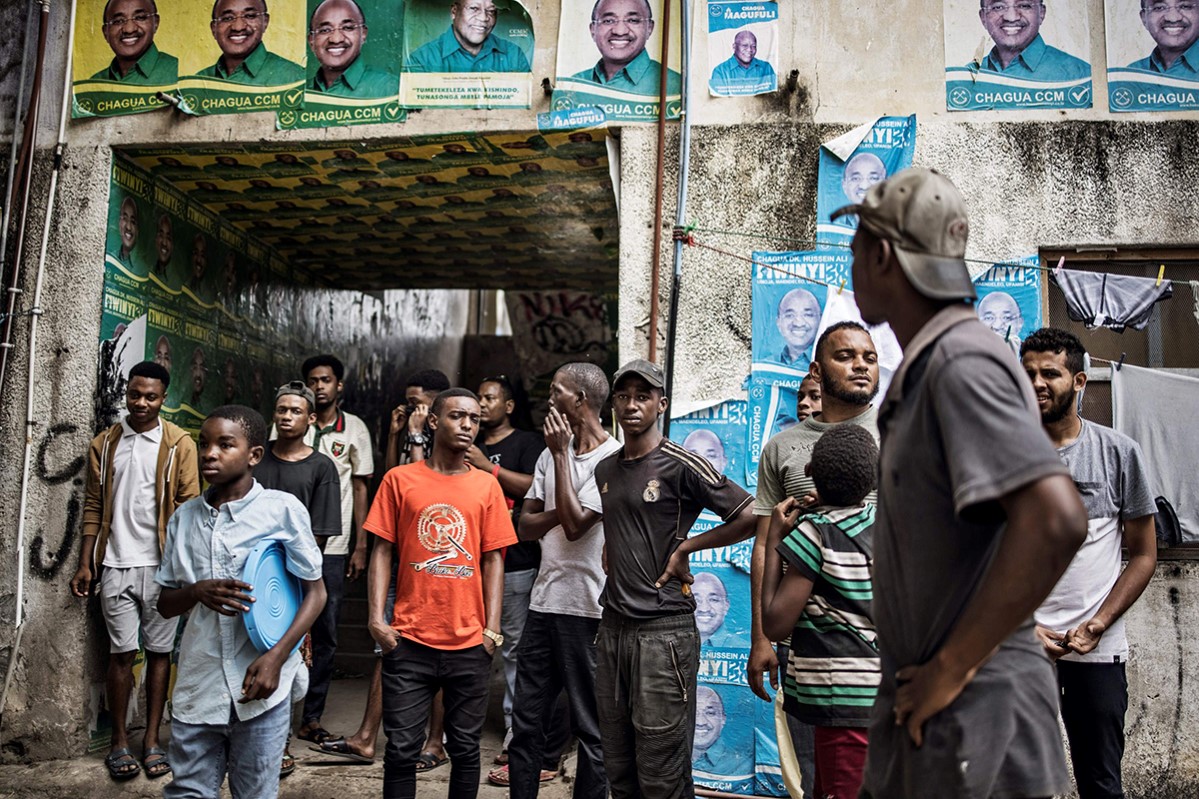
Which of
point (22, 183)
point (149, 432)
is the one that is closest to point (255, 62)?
point (22, 183)

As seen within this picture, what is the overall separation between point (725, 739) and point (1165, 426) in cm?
261

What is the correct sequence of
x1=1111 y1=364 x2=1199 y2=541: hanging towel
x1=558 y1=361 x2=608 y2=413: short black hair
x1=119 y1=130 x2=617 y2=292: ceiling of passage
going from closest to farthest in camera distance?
x1=558 y1=361 x2=608 y2=413: short black hair → x1=1111 y1=364 x2=1199 y2=541: hanging towel → x1=119 y1=130 x2=617 y2=292: ceiling of passage

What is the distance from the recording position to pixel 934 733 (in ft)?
5.17

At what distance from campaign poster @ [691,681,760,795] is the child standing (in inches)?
83.9

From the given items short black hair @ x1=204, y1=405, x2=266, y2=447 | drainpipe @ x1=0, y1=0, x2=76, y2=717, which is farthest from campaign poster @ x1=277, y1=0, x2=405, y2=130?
short black hair @ x1=204, y1=405, x2=266, y2=447

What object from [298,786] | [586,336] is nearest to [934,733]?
[298,786]

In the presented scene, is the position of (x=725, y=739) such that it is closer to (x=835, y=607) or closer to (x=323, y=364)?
(x=835, y=607)

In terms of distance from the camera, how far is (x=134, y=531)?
17.2 ft

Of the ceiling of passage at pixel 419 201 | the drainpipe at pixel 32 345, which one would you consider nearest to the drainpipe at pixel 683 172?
the ceiling of passage at pixel 419 201

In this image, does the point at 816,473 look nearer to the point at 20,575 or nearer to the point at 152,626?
the point at 152,626

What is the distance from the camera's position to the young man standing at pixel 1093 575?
331cm

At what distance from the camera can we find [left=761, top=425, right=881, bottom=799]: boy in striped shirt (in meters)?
2.64

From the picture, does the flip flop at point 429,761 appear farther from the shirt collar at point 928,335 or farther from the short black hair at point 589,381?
the shirt collar at point 928,335

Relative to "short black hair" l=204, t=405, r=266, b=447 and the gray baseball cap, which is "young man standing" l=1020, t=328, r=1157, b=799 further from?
"short black hair" l=204, t=405, r=266, b=447
